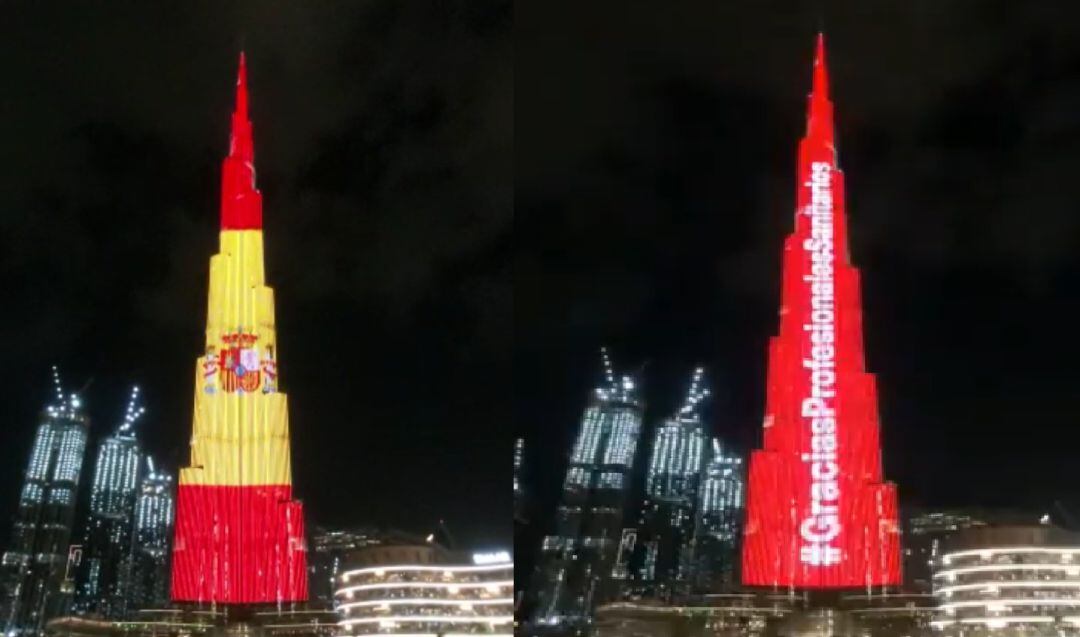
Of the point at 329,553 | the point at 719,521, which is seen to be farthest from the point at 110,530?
the point at 719,521

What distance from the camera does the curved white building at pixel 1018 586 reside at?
10445 mm

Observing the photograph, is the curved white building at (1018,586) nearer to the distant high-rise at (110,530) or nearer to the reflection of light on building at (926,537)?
the reflection of light on building at (926,537)

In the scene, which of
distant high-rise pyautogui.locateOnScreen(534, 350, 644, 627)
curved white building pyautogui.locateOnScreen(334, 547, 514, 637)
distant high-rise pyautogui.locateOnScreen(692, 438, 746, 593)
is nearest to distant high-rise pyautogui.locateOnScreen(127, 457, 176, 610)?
curved white building pyautogui.locateOnScreen(334, 547, 514, 637)

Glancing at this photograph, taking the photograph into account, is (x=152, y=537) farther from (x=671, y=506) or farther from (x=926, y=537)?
(x=926, y=537)

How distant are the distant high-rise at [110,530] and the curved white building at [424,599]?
159 cm

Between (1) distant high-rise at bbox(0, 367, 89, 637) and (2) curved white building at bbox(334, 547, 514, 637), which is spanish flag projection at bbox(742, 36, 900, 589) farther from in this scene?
(1) distant high-rise at bbox(0, 367, 89, 637)

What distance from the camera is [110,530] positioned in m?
10.7

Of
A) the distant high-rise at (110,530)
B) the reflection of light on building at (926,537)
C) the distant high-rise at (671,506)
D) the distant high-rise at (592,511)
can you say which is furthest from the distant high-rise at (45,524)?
the reflection of light on building at (926,537)

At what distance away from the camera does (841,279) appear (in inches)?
462

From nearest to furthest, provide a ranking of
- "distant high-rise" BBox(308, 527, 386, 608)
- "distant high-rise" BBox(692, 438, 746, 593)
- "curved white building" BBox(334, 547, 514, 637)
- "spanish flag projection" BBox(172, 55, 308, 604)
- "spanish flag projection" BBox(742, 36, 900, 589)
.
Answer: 1. "curved white building" BBox(334, 547, 514, 637)
2. "distant high-rise" BBox(308, 527, 386, 608)
3. "spanish flag projection" BBox(172, 55, 308, 604)
4. "spanish flag projection" BBox(742, 36, 900, 589)
5. "distant high-rise" BBox(692, 438, 746, 593)

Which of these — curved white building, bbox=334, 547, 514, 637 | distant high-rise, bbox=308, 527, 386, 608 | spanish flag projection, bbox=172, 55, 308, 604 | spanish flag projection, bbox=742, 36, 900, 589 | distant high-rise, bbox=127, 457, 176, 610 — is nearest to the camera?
curved white building, bbox=334, 547, 514, 637

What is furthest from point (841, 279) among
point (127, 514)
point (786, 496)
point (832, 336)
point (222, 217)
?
point (127, 514)

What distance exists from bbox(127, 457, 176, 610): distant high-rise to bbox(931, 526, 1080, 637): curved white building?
16.4 ft

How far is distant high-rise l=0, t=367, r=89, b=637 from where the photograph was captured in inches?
377
